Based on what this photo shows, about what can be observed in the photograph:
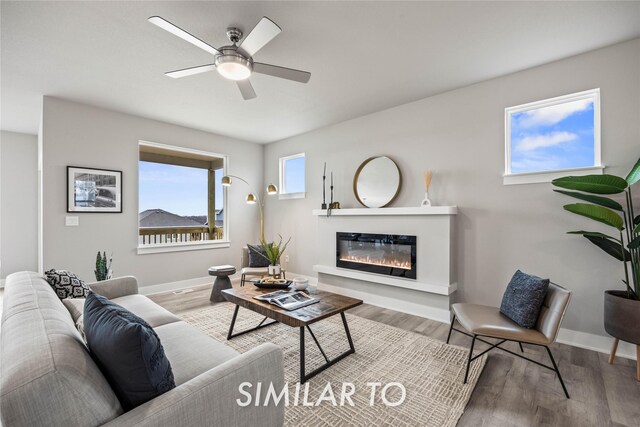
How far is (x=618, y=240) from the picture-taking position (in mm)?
2342

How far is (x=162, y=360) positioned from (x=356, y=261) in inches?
128

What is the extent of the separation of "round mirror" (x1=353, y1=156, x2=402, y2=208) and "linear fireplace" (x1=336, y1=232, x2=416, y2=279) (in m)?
0.51

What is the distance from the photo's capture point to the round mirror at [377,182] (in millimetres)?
3914

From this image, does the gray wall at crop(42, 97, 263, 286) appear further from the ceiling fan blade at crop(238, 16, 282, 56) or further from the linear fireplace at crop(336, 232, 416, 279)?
the ceiling fan blade at crop(238, 16, 282, 56)

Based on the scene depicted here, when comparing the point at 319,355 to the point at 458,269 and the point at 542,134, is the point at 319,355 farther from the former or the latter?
the point at 542,134

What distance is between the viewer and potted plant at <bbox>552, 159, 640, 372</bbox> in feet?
6.87

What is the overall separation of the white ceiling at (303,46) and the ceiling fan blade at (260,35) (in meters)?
0.26

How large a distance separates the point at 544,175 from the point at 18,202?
767 cm

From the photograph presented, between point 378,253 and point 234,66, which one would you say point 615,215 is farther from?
point 234,66

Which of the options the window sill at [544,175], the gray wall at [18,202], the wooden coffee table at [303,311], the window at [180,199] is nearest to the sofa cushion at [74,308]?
the wooden coffee table at [303,311]

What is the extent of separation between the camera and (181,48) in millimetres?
2508

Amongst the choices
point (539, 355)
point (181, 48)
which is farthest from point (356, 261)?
point (181, 48)

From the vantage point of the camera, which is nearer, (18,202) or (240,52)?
(240,52)


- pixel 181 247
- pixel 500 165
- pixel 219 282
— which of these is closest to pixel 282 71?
pixel 500 165
